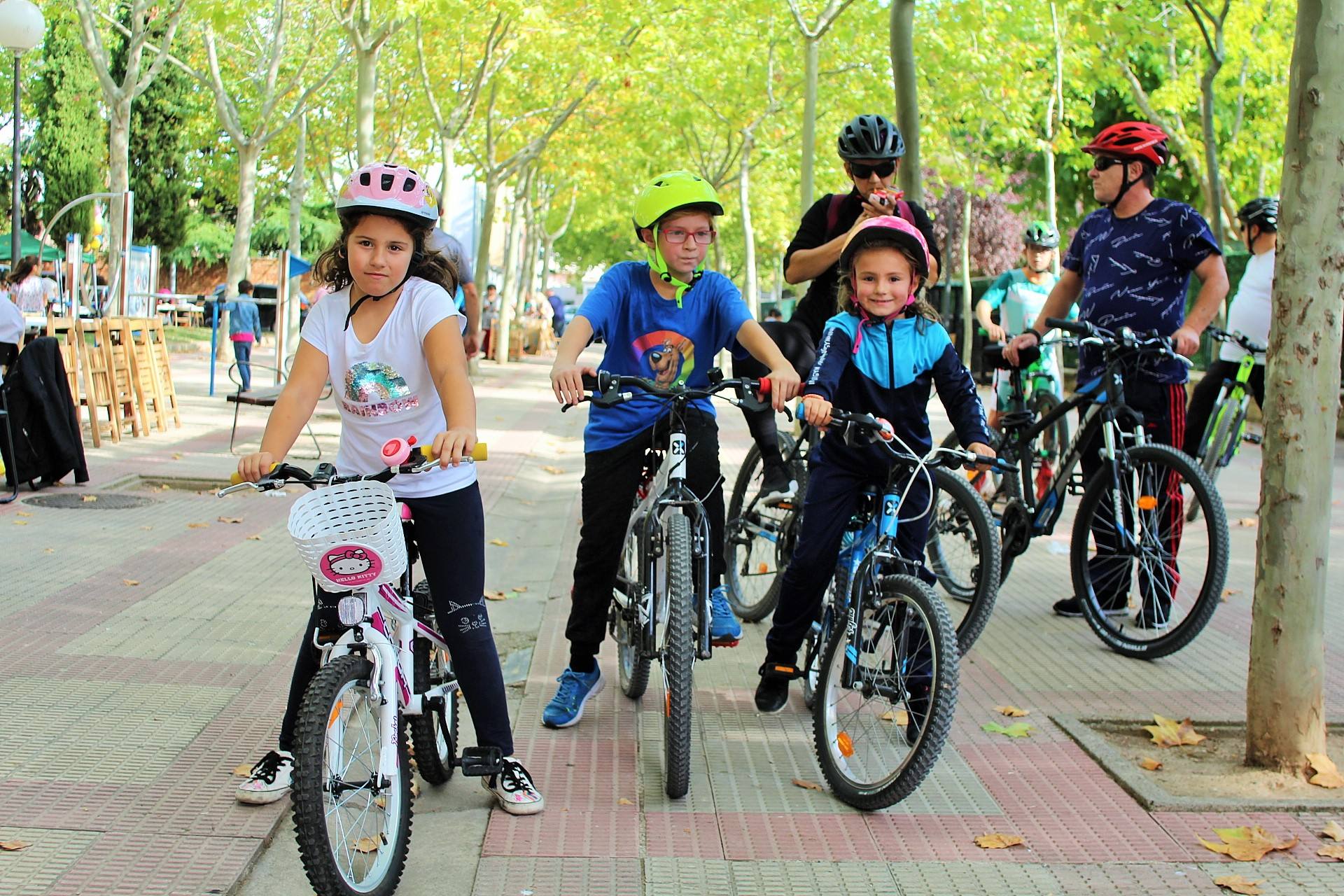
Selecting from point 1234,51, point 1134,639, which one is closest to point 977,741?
point 1134,639

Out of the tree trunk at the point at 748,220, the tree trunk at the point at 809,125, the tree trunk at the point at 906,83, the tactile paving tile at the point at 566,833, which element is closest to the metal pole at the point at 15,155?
the tree trunk at the point at 809,125

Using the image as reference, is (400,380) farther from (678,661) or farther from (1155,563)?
(1155,563)

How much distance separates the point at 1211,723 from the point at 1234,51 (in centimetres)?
1860

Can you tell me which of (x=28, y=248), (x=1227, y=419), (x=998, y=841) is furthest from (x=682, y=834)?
(x=28, y=248)

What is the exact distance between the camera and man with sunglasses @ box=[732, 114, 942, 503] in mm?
5738

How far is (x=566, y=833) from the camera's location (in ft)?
13.0

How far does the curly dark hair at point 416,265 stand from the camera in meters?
3.91

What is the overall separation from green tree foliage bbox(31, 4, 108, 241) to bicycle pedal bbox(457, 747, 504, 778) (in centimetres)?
5127

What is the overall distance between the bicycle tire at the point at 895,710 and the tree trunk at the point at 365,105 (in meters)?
15.9

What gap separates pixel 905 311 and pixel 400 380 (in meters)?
1.76

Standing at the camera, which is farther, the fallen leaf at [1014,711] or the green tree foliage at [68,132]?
the green tree foliage at [68,132]

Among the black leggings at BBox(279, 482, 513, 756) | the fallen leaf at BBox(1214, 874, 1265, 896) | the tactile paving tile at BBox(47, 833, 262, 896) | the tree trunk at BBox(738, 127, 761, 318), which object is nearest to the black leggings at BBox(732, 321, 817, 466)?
the black leggings at BBox(279, 482, 513, 756)

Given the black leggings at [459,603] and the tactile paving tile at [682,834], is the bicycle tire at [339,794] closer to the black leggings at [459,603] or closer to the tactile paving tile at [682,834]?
the black leggings at [459,603]

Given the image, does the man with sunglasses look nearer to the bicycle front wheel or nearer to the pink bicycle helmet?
the bicycle front wheel
